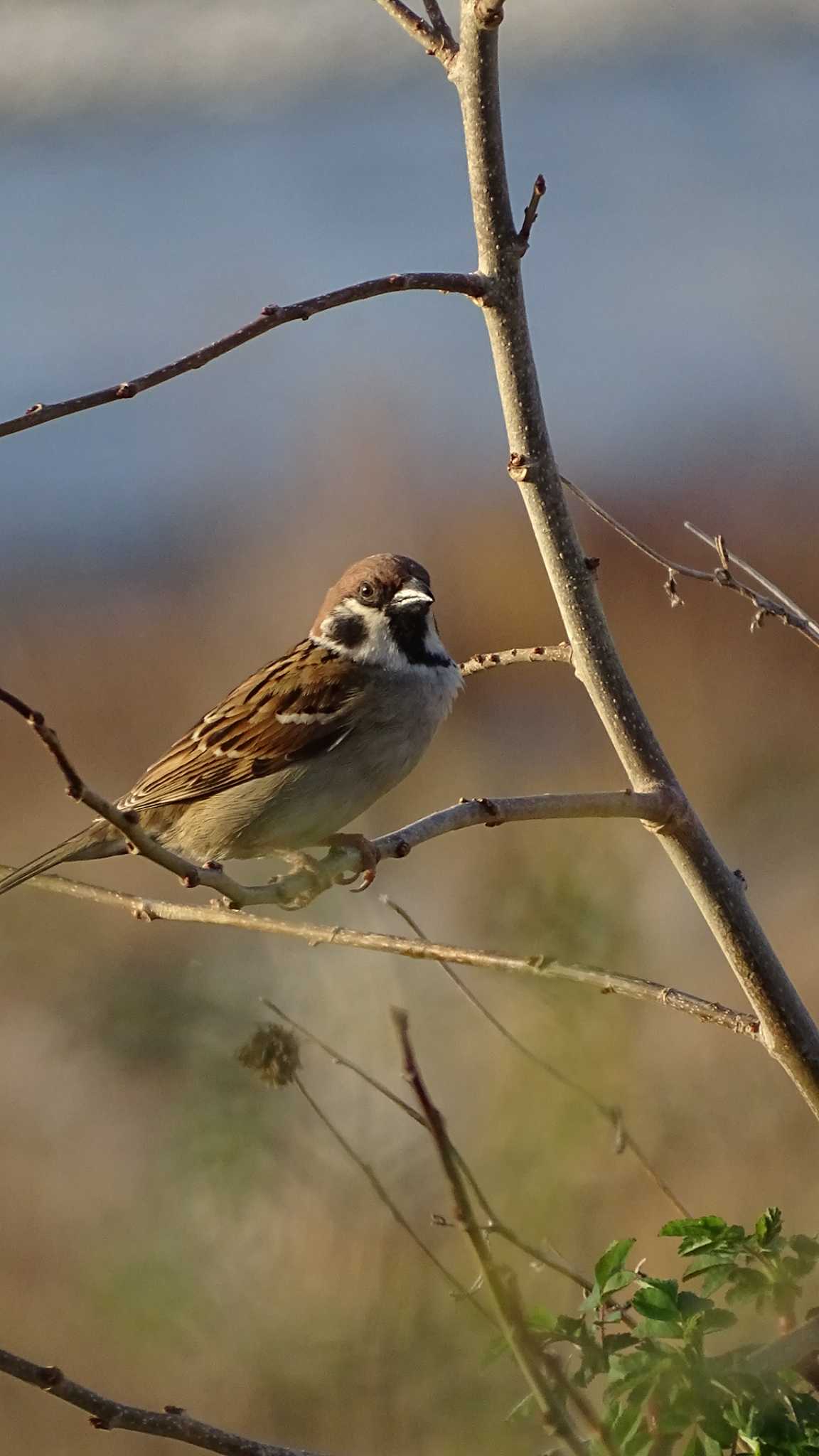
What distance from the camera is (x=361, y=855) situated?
2057 mm

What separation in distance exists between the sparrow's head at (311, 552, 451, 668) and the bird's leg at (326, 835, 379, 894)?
15.3 inches

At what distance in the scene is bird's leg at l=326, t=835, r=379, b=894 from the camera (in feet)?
6.40

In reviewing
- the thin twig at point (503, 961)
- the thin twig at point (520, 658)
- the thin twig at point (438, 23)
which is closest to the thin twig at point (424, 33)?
the thin twig at point (438, 23)

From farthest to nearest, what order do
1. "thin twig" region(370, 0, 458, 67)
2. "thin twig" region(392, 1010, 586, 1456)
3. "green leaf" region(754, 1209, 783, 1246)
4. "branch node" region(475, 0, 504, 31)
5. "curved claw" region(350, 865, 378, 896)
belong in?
1. "curved claw" region(350, 865, 378, 896)
2. "thin twig" region(370, 0, 458, 67)
3. "branch node" region(475, 0, 504, 31)
4. "green leaf" region(754, 1209, 783, 1246)
5. "thin twig" region(392, 1010, 586, 1456)

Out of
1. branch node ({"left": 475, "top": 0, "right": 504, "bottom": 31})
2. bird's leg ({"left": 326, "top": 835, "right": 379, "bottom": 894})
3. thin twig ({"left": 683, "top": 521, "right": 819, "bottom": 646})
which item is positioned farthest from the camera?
bird's leg ({"left": 326, "top": 835, "right": 379, "bottom": 894})

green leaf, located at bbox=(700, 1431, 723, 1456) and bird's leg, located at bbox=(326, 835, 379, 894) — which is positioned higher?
bird's leg, located at bbox=(326, 835, 379, 894)

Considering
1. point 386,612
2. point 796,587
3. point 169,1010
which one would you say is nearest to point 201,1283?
point 169,1010

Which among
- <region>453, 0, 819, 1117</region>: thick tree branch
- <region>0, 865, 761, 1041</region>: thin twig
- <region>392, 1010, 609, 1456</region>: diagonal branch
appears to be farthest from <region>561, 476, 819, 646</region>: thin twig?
<region>392, 1010, 609, 1456</region>: diagonal branch

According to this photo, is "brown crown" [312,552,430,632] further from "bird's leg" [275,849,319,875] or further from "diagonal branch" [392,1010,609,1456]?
"diagonal branch" [392,1010,609,1456]

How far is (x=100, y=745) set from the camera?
6.03 m

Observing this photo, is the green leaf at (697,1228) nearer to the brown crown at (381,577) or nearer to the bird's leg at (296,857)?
the bird's leg at (296,857)

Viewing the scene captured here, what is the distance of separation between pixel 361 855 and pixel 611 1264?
0.79 meters

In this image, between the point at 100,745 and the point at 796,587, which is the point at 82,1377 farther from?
the point at 796,587

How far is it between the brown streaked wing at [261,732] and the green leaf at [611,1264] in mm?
1675
